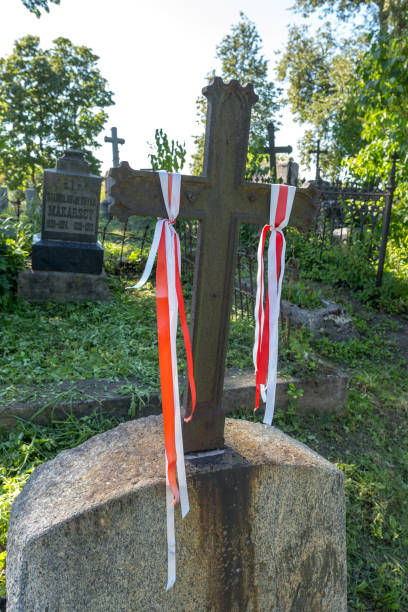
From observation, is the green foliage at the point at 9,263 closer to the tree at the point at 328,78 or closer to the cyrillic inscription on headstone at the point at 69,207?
the cyrillic inscription on headstone at the point at 69,207

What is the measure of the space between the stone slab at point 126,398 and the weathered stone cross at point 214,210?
1.38m

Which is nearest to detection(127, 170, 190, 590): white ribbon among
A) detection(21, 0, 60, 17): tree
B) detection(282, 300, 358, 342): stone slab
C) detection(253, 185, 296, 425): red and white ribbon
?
detection(253, 185, 296, 425): red and white ribbon

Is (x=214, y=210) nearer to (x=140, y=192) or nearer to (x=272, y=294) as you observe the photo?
(x=140, y=192)

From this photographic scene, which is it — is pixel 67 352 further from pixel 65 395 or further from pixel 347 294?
pixel 347 294

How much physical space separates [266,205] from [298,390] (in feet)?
6.88

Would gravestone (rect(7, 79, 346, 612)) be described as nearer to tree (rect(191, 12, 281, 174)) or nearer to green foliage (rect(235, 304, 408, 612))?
green foliage (rect(235, 304, 408, 612))

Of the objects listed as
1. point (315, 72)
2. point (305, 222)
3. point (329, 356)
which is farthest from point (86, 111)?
point (305, 222)

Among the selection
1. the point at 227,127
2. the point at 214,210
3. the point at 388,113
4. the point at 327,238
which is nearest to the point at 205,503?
the point at 214,210

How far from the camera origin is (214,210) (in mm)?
1814

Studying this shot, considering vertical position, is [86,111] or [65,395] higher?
[86,111]

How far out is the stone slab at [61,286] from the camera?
5625 millimetres

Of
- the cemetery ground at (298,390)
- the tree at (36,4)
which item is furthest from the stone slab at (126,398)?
the tree at (36,4)

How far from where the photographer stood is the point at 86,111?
19.2 metres

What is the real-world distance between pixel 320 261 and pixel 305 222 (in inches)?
223
